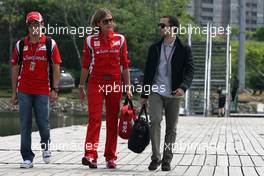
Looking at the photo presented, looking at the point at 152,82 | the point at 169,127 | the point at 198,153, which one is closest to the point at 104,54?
the point at 152,82

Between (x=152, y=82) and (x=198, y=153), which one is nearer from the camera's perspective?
(x=152, y=82)

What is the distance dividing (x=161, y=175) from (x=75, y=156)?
2.52 meters

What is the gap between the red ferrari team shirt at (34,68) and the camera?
8898 mm

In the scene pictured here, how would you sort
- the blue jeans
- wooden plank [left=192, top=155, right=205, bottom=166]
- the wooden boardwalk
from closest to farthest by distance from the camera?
the wooden boardwalk
the blue jeans
wooden plank [left=192, top=155, right=205, bottom=166]

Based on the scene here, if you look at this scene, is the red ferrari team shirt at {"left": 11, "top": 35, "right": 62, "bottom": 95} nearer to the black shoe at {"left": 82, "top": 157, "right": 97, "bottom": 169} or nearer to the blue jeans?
the blue jeans

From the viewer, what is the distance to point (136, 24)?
49906 millimetres

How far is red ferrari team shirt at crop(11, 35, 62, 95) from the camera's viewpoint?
8.90m

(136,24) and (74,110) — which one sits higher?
(136,24)

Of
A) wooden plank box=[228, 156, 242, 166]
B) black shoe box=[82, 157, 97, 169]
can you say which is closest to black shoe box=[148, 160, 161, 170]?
black shoe box=[82, 157, 97, 169]

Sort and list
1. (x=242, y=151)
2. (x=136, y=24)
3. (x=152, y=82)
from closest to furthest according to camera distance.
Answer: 1. (x=152, y=82)
2. (x=242, y=151)
3. (x=136, y=24)

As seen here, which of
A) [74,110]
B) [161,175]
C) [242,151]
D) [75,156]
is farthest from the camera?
[74,110]

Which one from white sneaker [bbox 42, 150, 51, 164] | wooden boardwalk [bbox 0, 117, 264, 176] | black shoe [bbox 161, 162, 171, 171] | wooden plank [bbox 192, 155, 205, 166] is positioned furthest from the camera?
wooden plank [bbox 192, 155, 205, 166]

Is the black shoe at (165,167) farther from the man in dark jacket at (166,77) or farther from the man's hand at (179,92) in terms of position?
the man's hand at (179,92)

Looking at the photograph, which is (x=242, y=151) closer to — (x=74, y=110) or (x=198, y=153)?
(x=198, y=153)
